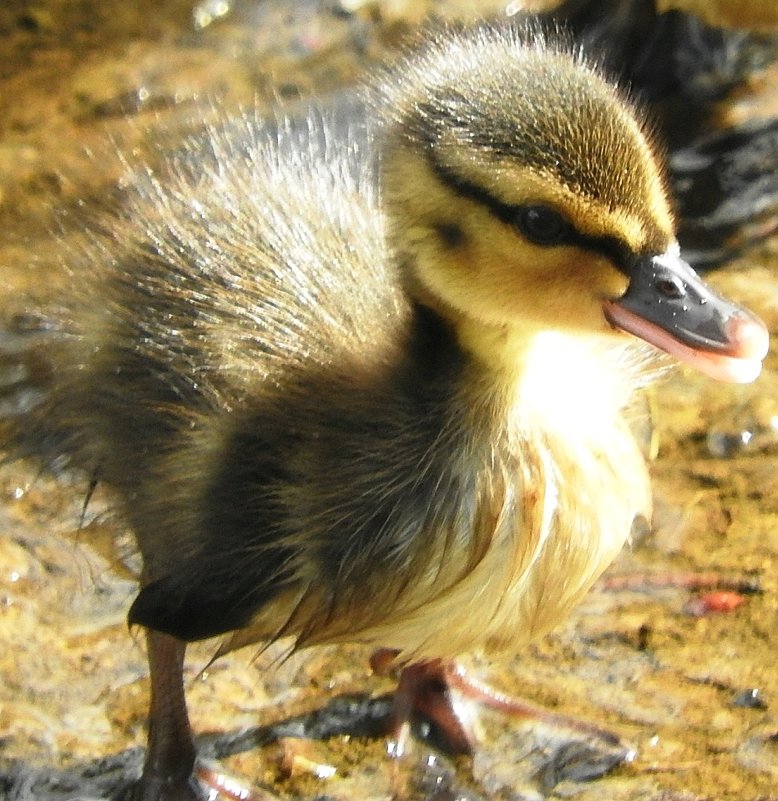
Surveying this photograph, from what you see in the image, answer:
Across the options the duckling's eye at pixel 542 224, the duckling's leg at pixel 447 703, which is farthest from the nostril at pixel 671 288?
the duckling's leg at pixel 447 703

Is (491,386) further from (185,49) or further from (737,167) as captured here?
(185,49)

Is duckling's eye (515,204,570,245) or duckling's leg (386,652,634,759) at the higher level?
duckling's eye (515,204,570,245)

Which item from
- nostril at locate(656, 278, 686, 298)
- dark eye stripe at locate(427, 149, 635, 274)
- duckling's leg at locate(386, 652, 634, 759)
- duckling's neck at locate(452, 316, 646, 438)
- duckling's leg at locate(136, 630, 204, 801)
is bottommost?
duckling's leg at locate(386, 652, 634, 759)

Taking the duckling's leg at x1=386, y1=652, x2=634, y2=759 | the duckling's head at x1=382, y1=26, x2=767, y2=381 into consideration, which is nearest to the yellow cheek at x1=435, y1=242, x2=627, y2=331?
the duckling's head at x1=382, y1=26, x2=767, y2=381

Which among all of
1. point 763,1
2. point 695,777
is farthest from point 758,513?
point 763,1

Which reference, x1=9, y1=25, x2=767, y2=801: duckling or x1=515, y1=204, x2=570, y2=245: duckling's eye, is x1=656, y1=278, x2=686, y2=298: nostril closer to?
x1=9, y1=25, x2=767, y2=801: duckling

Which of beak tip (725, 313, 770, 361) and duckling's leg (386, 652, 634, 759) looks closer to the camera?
beak tip (725, 313, 770, 361)

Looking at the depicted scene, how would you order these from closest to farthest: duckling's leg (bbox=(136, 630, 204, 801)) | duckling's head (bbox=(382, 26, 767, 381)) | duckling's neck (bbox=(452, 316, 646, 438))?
duckling's head (bbox=(382, 26, 767, 381)) → duckling's neck (bbox=(452, 316, 646, 438)) → duckling's leg (bbox=(136, 630, 204, 801))
